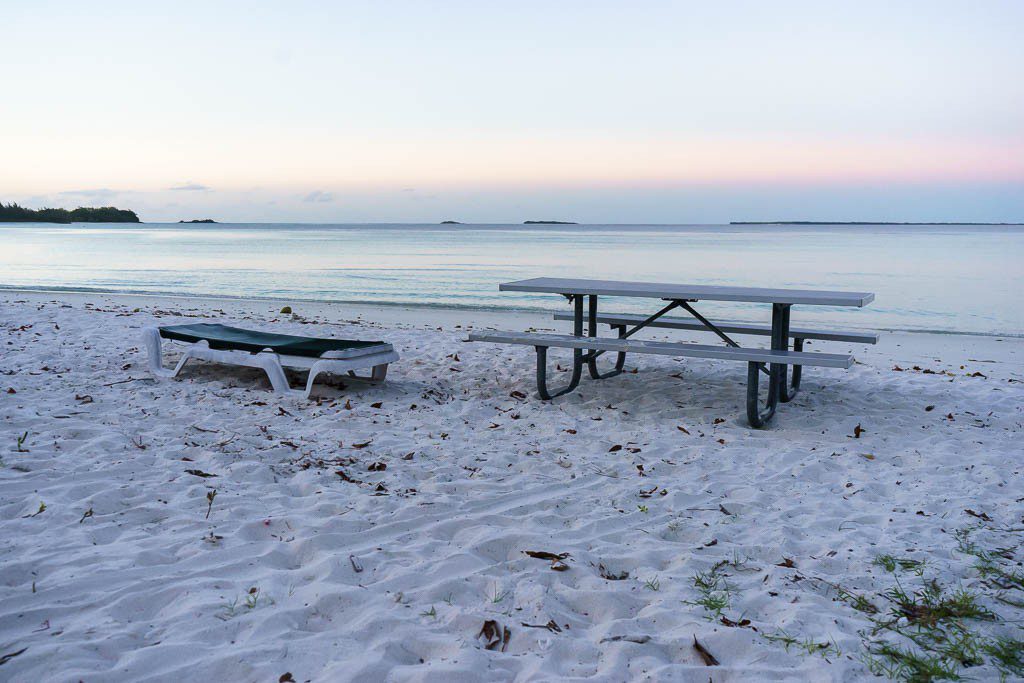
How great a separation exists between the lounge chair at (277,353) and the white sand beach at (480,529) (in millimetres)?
266

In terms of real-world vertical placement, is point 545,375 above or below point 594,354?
below

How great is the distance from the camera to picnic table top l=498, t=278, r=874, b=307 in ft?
18.1

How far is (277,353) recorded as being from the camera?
6402 mm

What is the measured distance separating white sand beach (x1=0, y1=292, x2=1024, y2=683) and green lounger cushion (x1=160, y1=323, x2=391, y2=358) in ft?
1.29

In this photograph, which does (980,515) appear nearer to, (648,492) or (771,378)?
(648,492)

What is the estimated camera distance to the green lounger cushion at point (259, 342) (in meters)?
6.38

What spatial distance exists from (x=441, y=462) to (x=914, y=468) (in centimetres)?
298

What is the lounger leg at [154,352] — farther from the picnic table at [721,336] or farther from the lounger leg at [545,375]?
the lounger leg at [545,375]

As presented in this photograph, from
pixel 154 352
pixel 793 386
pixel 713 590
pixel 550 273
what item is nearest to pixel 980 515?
pixel 713 590

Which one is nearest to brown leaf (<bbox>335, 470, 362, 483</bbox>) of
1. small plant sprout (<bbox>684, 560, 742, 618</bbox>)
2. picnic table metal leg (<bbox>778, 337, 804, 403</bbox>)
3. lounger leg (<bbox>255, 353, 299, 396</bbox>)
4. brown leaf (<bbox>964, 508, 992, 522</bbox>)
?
small plant sprout (<bbox>684, 560, 742, 618</bbox>)

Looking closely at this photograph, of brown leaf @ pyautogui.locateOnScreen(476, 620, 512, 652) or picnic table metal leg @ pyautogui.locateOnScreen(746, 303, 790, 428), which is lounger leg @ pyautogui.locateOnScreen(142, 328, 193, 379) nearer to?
picnic table metal leg @ pyautogui.locateOnScreen(746, 303, 790, 428)

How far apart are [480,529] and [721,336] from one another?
3.46m

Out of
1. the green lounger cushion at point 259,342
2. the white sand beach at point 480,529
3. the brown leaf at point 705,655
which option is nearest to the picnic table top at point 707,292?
the white sand beach at point 480,529

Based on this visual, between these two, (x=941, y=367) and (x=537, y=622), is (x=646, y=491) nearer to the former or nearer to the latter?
(x=537, y=622)
